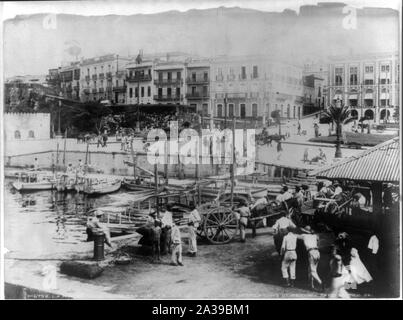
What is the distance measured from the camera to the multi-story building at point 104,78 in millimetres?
6141

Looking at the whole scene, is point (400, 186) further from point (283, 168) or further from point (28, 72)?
point (28, 72)

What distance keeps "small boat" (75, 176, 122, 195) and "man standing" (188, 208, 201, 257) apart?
977 millimetres

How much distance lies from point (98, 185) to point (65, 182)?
42 cm

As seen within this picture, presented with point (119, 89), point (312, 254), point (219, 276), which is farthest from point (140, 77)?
point (312, 254)

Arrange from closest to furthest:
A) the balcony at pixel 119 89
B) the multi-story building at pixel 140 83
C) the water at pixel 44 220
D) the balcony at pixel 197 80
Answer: the water at pixel 44 220 → the balcony at pixel 197 80 → the multi-story building at pixel 140 83 → the balcony at pixel 119 89

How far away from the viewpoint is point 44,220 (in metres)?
6.05

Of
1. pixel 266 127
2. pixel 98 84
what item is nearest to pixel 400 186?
pixel 266 127

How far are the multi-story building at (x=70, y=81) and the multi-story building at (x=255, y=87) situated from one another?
1619 mm

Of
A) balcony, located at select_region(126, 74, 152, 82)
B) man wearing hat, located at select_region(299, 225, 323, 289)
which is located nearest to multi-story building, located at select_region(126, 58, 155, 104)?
balcony, located at select_region(126, 74, 152, 82)

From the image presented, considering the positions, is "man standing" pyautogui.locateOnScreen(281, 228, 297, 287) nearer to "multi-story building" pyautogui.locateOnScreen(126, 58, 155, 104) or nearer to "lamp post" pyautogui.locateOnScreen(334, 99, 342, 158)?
"lamp post" pyautogui.locateOnScreen(334, 99, 342, 158)

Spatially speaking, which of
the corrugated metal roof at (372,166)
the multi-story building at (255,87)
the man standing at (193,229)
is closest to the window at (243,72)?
the multi-story building at (255,87)

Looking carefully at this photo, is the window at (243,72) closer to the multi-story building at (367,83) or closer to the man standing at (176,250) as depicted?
the multi-story building at (367,83)

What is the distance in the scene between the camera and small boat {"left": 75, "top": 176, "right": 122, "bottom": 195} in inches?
244

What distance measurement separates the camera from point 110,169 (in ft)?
20.5
